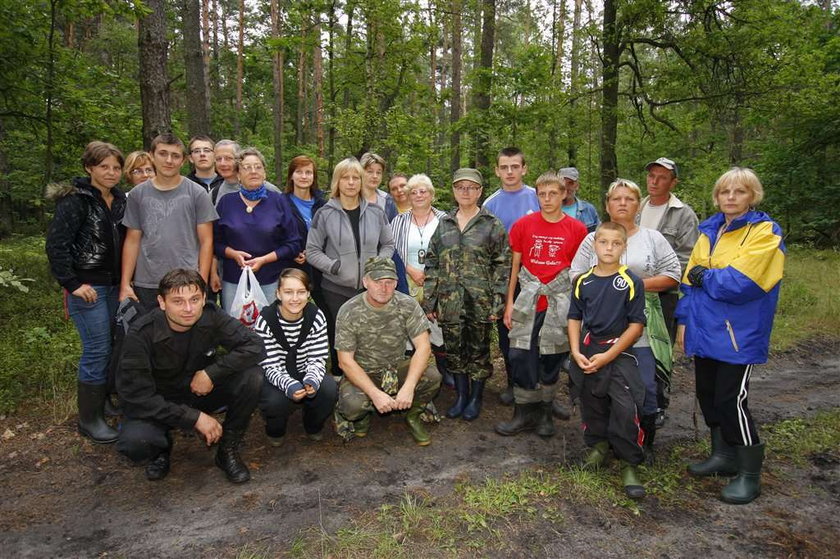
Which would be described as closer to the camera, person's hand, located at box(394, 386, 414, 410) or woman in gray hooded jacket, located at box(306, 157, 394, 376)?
person's hand, located at box(394, 386, 414, 410)

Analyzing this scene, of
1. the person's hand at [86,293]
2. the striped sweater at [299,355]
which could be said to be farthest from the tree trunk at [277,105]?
the striped sweater at [299,355]

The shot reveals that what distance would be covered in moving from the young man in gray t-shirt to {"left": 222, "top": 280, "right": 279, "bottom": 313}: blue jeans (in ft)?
1.84

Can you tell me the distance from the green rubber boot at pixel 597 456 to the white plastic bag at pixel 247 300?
120 inches

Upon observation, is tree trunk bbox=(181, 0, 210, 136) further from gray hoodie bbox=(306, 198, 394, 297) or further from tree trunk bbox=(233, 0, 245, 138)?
tree trunk bbox=(233, 0, 245, 138)

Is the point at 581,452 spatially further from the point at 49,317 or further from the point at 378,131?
the point at 378,131

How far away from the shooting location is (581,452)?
4078 millimetres

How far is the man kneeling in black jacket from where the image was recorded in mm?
3412

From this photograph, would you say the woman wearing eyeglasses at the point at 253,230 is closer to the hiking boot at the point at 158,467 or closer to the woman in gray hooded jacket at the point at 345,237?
the woman in gray hooded jacket at the point at 345,237

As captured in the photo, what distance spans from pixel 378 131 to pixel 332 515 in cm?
1001

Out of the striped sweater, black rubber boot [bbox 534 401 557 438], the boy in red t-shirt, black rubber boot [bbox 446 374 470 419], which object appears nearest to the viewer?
the striped sweater

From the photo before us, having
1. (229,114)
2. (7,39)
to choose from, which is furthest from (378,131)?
(229,114)

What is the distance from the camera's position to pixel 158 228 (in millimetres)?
4008

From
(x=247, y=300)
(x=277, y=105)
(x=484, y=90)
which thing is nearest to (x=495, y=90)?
(x=484, y=90)

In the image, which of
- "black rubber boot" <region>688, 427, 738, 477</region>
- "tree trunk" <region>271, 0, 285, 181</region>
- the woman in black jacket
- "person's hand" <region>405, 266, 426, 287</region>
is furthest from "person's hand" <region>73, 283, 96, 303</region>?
"tree trunk" <region>271, 0, 285, 181</region>
